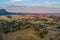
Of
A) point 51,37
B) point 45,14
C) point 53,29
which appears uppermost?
point 45,14

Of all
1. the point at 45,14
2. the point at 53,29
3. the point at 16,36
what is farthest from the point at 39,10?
the point at 16,36

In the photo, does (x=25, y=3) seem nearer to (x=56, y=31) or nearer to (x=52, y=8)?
(x=52, y=8)

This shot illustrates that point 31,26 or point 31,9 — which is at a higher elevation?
point 31,9

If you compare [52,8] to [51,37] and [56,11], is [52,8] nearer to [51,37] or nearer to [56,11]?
[56,11]

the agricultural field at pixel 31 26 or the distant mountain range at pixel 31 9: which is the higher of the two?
the distant mountain range at pixel 31 9

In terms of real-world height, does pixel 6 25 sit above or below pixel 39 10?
below

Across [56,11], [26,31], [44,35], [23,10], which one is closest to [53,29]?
[44,35]

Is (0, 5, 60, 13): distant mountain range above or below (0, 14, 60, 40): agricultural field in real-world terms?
above
